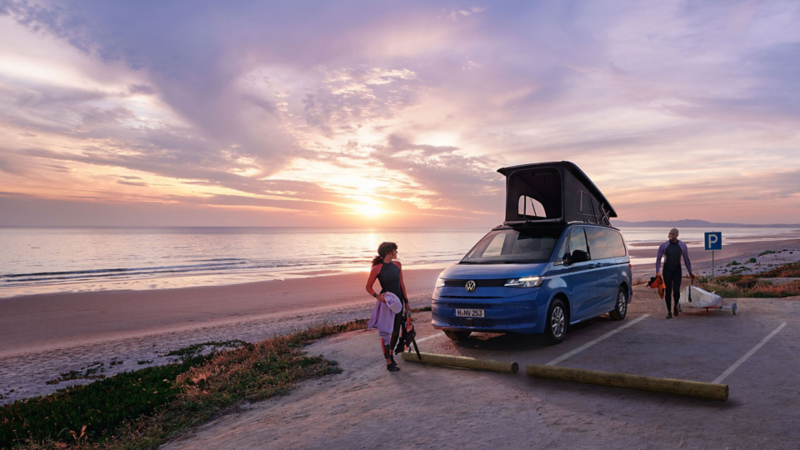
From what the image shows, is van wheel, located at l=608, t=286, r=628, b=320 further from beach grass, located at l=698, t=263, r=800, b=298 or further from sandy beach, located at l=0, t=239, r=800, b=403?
sandy beach, located at l=0, t=239, r=800, b=403

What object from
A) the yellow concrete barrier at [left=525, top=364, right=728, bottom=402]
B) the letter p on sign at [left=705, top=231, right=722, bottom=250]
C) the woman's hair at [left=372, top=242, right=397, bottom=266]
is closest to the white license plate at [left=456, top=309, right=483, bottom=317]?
the yellow concrete barrier at [left=525, top=364, right=728, bottom=402]

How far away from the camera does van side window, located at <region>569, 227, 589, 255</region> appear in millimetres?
8797

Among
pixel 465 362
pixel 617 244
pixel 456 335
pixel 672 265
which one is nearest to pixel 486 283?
pixel 465 362

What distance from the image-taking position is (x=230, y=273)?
36.5 m

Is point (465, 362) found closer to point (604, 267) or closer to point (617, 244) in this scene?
point (604, 267)

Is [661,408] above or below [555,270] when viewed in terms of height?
below

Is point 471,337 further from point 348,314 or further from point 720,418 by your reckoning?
point 348,314

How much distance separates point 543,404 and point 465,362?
1670mm

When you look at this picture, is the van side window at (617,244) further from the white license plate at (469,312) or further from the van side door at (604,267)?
the white license plate at (469,312)

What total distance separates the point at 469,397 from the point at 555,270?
10.7 ft

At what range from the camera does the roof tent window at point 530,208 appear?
35.7 ft

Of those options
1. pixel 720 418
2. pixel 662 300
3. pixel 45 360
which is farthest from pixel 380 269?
pixel 662 300

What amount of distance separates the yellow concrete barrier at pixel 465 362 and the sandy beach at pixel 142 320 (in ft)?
21.7

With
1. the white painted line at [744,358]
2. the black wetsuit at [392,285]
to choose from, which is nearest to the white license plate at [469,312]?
the black wetsuit at [392,285]
